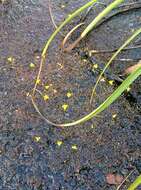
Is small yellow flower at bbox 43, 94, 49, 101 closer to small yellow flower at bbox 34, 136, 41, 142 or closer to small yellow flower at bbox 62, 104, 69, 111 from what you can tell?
small yellow flower at bbox 62, 104, 69, 111

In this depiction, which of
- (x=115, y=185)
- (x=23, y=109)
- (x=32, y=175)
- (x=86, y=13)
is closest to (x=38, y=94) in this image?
(x=23, y=109)

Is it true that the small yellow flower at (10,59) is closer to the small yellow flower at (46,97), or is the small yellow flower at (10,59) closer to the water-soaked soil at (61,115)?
the water-soaked soil at (61,115)

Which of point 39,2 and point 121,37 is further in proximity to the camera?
point 39,2

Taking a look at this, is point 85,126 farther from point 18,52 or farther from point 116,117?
point 18,52

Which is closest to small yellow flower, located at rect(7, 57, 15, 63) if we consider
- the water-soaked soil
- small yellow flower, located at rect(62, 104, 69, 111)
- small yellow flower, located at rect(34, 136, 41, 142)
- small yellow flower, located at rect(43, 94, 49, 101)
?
the water-soaked soil

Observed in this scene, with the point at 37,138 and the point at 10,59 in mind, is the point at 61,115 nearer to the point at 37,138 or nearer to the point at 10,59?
the point at 37,138

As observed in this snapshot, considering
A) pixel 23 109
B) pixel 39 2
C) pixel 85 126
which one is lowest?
pixel 85 126

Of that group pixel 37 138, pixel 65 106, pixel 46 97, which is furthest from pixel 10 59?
pixel 37 138

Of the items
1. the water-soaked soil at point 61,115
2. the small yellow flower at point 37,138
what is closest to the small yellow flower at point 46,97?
the water-soaked soil at point 61,115
